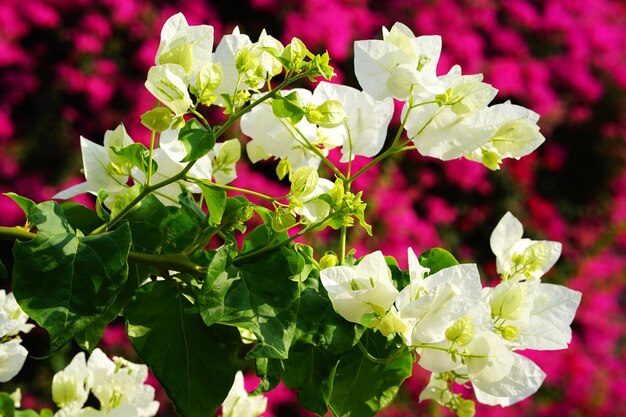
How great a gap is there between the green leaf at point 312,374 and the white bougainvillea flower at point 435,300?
66 mm

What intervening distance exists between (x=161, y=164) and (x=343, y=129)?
15 centimetres

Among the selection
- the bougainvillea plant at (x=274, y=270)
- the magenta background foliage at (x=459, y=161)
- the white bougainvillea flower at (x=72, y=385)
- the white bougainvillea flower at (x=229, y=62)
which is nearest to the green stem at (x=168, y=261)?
the bougainvillea plant at (x=274, y=270)

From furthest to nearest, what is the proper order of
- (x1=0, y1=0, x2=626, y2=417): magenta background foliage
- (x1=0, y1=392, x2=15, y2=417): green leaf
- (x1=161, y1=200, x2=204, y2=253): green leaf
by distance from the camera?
(x1=0, y1=0, x2=626, y2=417): magenta background foliage < (x1=0, y1=392, x2=15, y2=417): green leaf < (x1=161, y1=200, x2=204, y2=253): green leaf

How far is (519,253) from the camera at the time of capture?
0.67m

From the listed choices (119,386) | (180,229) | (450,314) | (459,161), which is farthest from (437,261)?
(459,161)

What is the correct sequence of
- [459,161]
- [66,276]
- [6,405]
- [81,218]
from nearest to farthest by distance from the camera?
[66,276], [81,218], [6,405], [459,161]

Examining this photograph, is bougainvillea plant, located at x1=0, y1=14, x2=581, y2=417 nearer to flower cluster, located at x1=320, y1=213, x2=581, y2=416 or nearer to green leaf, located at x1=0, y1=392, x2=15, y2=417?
flower cluster, located at x1=320, y1=213, x2=581, y2=416

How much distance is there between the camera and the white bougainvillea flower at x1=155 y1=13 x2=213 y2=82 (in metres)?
0.56

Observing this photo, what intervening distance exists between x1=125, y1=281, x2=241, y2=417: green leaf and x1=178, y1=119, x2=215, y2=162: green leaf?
97 mm

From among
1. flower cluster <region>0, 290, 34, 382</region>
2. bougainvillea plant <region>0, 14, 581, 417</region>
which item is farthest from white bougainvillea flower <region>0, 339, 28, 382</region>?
bougainvillea plant <region>0, 14, 581, 417</region>

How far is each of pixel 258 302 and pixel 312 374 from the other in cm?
8

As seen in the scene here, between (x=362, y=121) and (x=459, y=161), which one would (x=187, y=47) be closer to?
(x=362, y=121)

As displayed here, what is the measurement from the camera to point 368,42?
0.61 metres

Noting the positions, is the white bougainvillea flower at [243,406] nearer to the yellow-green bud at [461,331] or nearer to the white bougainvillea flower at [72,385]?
the white bougainvillea flower at [72,385]
